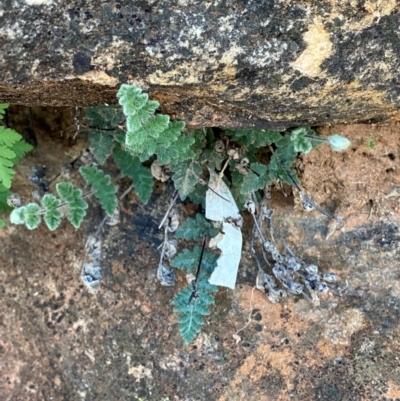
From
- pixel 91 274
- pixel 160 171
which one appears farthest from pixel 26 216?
pixel 160 171

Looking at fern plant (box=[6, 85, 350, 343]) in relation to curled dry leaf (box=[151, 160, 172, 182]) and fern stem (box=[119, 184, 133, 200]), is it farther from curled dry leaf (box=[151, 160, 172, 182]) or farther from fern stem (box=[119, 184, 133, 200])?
fern stem (box=[119, 184, 133, 200])

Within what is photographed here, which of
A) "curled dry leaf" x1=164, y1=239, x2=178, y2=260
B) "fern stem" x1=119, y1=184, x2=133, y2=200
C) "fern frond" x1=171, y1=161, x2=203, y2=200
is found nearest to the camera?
"fern frond" x1=171, y1=161, x2=203, y2=200

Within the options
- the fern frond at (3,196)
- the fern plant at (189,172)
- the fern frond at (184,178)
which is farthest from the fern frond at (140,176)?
the fern frond at (3,196)

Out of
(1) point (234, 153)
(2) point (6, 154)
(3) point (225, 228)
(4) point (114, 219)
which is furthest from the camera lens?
(4) point (114, 219)

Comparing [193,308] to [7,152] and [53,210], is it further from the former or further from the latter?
[7,152]

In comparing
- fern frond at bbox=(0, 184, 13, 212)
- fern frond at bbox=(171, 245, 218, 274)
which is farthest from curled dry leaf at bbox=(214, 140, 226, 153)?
fern frond at bbox=(0, 184, 13, 212)
